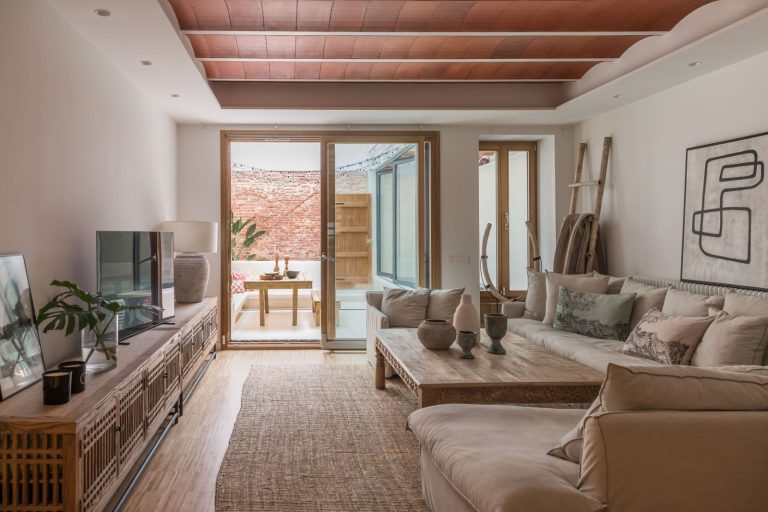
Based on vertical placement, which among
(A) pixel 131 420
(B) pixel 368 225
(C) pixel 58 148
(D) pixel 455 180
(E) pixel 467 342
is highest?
(D) pixel 455 180

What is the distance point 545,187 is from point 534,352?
3.27m

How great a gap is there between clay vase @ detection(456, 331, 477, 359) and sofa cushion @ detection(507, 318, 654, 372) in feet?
2.62

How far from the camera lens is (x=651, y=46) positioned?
386 centimetres

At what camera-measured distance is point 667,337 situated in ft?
10.9

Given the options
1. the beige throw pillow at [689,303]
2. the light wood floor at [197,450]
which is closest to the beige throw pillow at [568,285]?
the beige throw pillow at [689,303]

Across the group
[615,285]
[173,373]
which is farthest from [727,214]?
[173,373]

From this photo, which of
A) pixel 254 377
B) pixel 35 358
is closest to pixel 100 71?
pixel 35 358

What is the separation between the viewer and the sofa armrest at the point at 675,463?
1430 mm

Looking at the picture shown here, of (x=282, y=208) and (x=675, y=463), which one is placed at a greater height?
(x=282, y=208)

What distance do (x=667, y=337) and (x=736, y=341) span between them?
441 millimetres

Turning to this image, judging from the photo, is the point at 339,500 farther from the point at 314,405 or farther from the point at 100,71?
the point at 100,71

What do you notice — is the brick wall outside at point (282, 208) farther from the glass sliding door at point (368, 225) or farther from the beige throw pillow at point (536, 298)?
the beige throw pillow at point (536, 298)

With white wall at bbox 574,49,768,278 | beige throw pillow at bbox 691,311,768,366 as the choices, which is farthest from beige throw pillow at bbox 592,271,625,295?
beige throw pillow at bbox 691,311,768,366

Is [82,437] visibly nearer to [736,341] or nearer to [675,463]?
[675,463]
